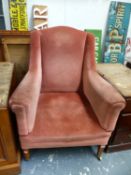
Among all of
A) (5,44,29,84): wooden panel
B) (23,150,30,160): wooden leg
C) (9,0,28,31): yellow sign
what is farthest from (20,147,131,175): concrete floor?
(9,0,28,31): yellow sign

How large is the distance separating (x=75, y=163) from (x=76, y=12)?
1428 millimetres

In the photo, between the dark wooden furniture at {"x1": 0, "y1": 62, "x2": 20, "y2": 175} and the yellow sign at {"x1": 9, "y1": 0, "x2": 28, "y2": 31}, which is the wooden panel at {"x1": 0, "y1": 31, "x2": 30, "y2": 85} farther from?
the dark wooden furniture at {"x1": 0, "y1": 62, "x2": 20, "y2": 175}

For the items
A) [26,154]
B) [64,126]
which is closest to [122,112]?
[64,126]

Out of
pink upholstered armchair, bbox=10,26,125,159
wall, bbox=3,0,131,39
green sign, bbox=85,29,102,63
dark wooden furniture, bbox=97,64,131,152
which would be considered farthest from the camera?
green sign, bbox=85,29,102,63

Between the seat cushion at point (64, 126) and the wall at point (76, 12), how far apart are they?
875 millimetres

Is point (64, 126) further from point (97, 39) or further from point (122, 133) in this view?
point (97, 39)

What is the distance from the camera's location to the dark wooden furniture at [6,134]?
877 mm

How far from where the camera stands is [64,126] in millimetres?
1058

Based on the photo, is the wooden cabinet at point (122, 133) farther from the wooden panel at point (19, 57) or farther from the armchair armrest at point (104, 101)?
the wooden panel at point (19, 57)

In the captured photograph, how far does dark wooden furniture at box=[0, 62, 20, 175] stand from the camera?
877 millimetres

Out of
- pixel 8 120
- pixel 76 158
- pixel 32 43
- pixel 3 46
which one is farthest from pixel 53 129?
pixel 3 46

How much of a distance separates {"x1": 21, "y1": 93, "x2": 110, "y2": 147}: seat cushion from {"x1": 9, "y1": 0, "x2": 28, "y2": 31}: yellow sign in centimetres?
79

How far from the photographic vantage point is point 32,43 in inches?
50.4

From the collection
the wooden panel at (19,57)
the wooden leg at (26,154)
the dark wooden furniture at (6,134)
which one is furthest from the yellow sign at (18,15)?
the wooden leg at (26,154)
